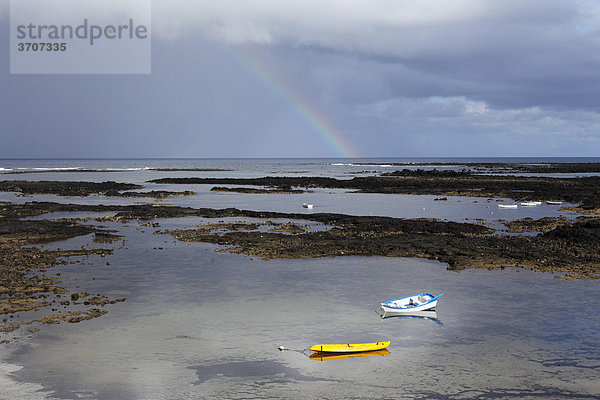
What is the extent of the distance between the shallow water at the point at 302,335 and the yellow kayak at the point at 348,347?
45 centimetres

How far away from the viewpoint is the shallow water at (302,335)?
1655 centimetres

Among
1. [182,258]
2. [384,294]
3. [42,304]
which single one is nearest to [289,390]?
[384,294]

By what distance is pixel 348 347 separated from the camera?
18938mm

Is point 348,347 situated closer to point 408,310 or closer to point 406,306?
point 408,310

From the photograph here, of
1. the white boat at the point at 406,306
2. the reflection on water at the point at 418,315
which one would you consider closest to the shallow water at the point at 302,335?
the reflection on water at the point at 418,315

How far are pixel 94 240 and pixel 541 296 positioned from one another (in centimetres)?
3110

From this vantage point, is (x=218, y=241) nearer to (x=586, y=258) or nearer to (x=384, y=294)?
(x=384, y=294)

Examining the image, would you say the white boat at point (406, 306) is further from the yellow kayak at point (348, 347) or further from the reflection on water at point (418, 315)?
the yellow kayak at point (348, 347)

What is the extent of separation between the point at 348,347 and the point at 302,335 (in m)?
2.56

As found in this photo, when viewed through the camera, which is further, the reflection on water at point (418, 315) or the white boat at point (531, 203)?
the white boat at point (531, 203)

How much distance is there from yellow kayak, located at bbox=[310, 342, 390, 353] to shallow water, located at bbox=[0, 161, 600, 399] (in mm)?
448

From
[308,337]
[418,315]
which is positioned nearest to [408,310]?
[418,315]

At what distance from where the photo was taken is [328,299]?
25781 millimetres

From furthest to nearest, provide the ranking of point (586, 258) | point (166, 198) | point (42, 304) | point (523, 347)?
point (166, 198) → point (586, 258) → point (42, 304) → point (523, 347)
